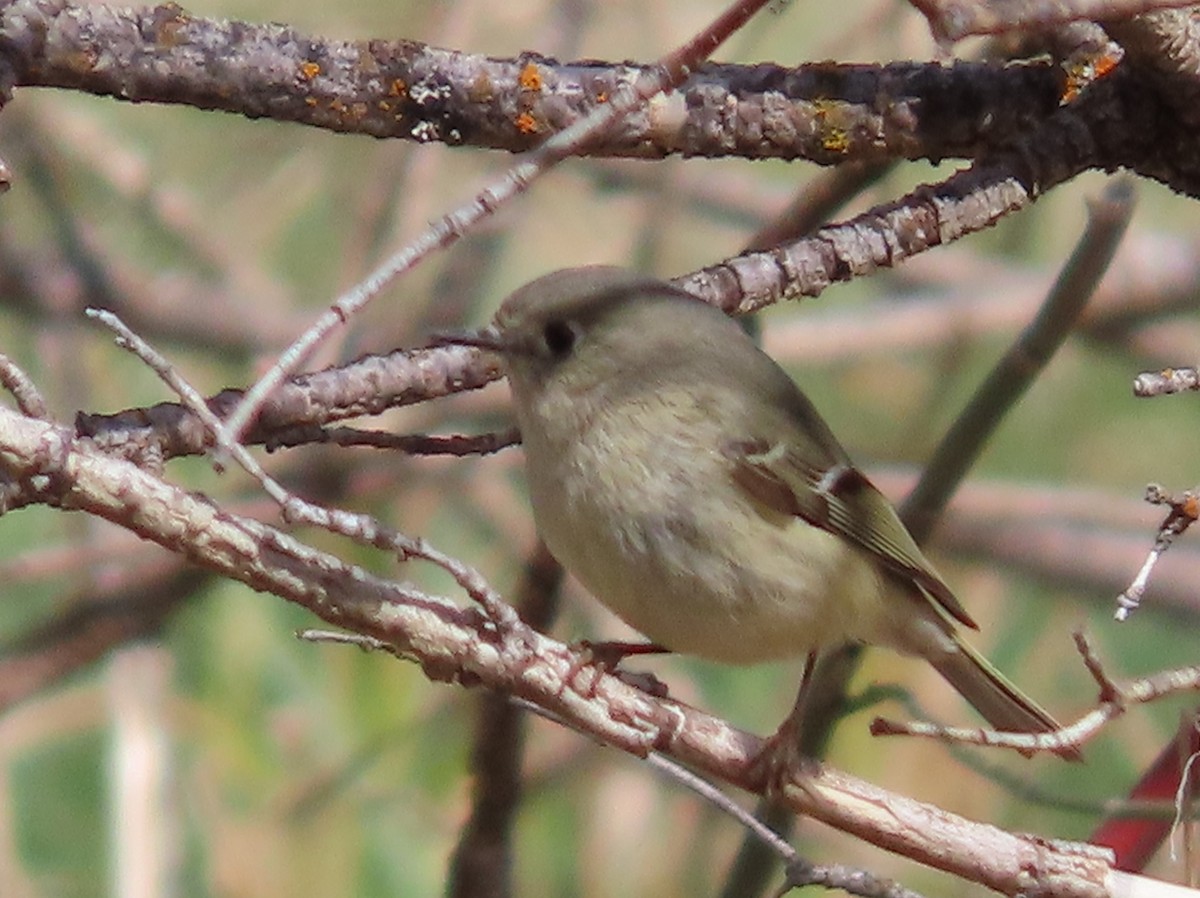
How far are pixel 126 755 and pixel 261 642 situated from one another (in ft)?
1.34

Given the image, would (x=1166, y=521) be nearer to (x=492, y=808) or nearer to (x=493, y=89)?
(x=493, y=89)

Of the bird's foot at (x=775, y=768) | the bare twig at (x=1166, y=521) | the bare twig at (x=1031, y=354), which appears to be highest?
the bare twig at (x=1031, y=354)

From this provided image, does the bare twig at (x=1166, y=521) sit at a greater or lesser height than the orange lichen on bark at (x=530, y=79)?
lesser

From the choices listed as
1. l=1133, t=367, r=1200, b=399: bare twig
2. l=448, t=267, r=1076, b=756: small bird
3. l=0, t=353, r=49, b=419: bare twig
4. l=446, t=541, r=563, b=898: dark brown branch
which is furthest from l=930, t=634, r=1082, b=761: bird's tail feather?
l=0, t=353, r=49, b=419: bare twig

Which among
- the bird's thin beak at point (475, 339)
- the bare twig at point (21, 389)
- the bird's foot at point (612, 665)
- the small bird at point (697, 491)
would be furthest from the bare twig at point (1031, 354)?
the bare twig at point (21, 389)

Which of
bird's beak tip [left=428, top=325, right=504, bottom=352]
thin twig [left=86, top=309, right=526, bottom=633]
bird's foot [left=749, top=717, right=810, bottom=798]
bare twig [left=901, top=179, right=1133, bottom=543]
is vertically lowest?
bird's foot [left=749, top=717, right=810, bottom=798]

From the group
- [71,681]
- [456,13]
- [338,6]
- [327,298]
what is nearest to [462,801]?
[71,681]

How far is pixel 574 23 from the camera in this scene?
2955 mm

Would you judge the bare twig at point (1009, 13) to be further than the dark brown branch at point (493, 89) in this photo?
No

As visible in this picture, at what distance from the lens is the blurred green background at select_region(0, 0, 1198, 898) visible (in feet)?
8.79

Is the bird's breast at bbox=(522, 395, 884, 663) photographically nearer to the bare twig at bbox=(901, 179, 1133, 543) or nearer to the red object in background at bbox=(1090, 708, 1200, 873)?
the bare twig at bbox=(901, 179, 1133, 543)

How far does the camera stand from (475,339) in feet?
4.96

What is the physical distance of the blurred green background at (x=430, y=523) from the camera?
8.79 feet

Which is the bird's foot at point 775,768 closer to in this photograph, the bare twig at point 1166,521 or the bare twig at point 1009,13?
the bare twig at point 1166,521
